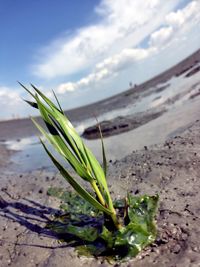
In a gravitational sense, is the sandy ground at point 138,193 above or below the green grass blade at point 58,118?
below

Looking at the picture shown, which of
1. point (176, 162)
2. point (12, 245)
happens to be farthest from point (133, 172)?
point (12, 245)

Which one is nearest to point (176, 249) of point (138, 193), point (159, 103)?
point (138, 193)

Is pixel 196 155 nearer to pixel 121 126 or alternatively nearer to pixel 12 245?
pixel 12 245

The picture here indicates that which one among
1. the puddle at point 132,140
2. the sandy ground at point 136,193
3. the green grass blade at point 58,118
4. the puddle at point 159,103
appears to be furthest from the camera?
the puddle at point 159,103

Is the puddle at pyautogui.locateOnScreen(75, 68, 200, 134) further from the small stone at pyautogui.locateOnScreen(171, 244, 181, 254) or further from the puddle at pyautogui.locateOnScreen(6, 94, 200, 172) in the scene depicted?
the small stone at pyautogui.locateOnScreen(171, 244, 181, 254)

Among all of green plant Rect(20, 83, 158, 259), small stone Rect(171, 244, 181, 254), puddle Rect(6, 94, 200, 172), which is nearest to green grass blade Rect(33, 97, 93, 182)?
green plant Rect(20, 83, 158, 259)

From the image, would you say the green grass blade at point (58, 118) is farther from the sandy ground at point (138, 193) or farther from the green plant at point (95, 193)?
the sandy ground at point (138, 193)

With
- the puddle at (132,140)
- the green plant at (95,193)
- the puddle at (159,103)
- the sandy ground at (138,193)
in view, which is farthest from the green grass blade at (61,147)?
the puddle at (159,103)

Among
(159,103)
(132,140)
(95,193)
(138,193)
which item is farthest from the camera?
(159,103)

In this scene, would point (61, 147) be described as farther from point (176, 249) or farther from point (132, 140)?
point (132, 140)
